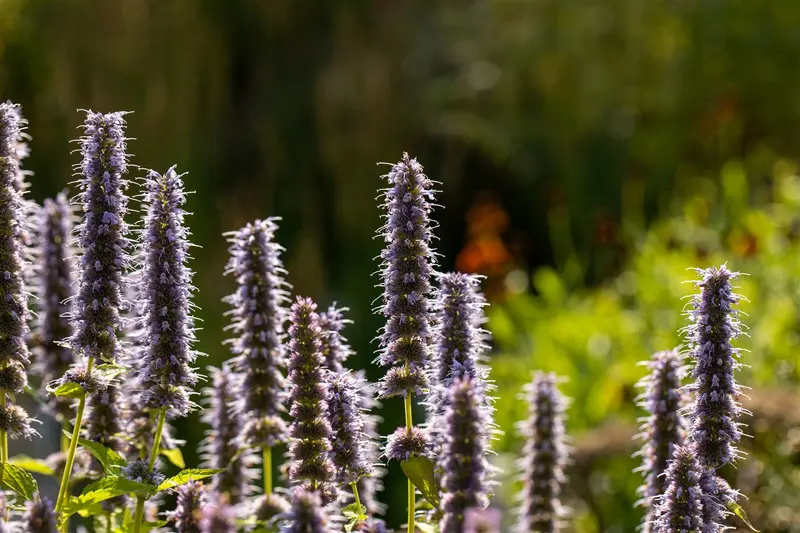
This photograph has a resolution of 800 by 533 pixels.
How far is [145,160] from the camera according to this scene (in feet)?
37.2

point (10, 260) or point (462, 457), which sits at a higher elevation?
point (10, 260)

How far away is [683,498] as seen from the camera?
190cm

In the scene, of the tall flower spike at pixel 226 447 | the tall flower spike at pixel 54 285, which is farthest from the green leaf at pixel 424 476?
the tall flower spike at pixel 54 285

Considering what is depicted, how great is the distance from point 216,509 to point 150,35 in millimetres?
11600

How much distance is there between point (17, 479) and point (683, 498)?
124cm

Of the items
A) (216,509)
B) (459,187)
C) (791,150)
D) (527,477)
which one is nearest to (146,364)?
(216,509)

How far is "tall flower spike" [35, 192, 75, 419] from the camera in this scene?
2666 millimetres

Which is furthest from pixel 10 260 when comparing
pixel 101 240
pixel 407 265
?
pixel 407 265

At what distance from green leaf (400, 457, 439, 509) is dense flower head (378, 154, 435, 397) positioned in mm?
194

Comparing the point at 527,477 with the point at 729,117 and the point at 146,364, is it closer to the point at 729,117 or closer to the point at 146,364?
the point at 146,364

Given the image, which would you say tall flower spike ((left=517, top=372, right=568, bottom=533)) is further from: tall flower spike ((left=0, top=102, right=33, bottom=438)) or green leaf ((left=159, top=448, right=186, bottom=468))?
tall flower spike ((left=0, top=102, right=33, bottom=438))

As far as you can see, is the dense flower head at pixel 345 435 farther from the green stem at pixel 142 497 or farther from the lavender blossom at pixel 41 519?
the lavender blossom at pixel 41 519

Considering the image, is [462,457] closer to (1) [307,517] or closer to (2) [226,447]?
(1) [307,517]

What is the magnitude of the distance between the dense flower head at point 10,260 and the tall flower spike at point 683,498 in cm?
123
